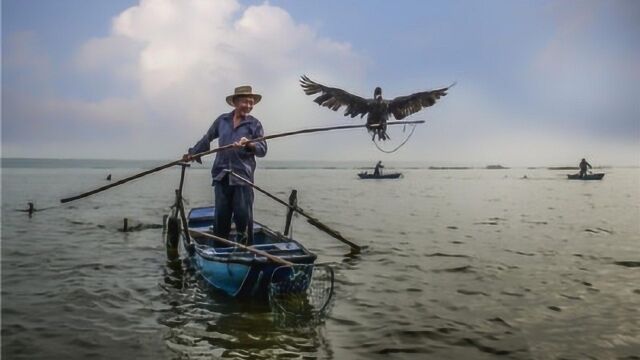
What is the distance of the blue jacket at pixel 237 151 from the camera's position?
7738 millimetres

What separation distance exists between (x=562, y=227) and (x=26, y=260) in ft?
58.1

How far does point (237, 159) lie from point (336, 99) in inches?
118

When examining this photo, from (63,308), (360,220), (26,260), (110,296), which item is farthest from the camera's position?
(360,220)

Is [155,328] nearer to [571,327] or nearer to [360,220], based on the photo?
[571,327]

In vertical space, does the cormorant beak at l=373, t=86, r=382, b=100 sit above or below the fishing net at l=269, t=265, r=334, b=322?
above

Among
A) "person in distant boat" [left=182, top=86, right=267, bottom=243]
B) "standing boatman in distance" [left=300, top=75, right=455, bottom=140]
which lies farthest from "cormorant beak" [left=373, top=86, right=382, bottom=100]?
"person in distant boat" [left=182, top=86, right=267, bottom=243]

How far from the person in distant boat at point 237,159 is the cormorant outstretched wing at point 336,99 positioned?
211 cm

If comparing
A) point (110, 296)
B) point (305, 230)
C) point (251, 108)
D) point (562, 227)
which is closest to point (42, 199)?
point (305, 230)

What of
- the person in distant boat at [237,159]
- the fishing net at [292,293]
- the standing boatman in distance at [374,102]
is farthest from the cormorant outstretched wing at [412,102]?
the fishing net at [292,293]

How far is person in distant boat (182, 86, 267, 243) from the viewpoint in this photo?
768 centimetres

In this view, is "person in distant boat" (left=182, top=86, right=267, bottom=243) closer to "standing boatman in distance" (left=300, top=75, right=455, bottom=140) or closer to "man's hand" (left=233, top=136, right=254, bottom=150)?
"man's hand" (left=233, top=136, right=254, bottom=150)

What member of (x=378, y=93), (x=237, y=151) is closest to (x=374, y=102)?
(x=378, y=93)

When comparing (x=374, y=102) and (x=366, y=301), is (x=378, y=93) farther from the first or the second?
(x=366, y=301)

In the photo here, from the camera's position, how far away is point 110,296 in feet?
26.9
